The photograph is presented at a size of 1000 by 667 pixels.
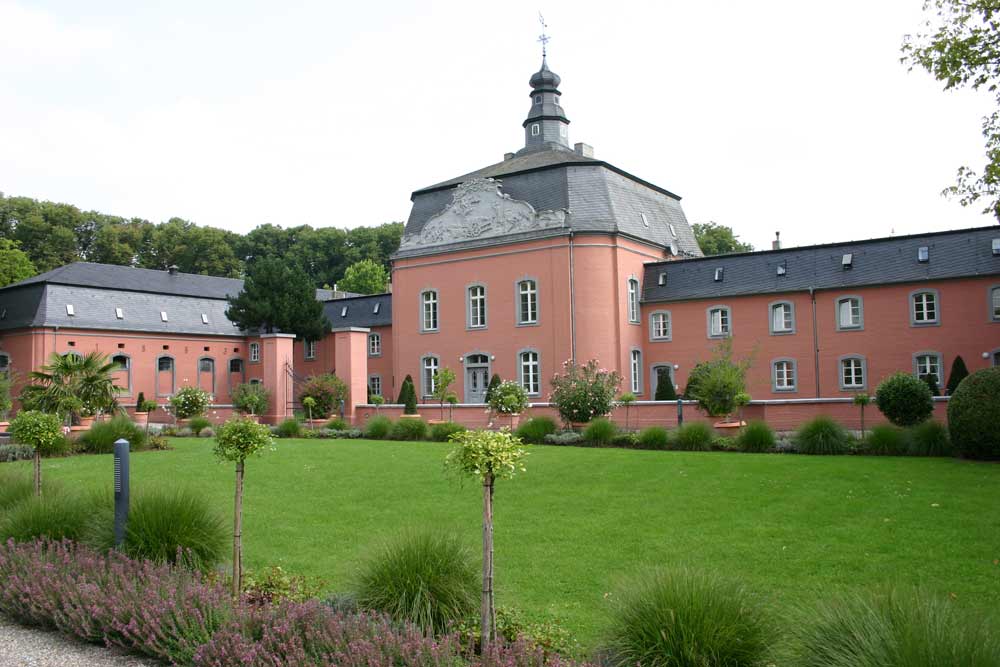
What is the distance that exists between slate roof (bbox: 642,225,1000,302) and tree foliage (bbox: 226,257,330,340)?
639 inches

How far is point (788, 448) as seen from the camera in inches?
620

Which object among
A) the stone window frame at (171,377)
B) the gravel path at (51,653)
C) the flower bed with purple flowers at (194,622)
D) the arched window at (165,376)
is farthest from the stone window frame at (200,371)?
the gravel path at (51,653)

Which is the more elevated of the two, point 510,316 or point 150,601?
point 510,316

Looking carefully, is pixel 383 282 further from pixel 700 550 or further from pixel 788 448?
pixel 700 550

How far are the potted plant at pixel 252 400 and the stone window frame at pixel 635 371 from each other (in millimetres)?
12678

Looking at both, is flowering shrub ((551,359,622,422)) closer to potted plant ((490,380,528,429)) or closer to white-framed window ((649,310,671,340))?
potted plant ((490,380,528,429))

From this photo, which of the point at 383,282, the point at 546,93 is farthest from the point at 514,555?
the point at 383,282

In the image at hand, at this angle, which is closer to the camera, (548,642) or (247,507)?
(548,642)

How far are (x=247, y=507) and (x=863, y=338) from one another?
22.6 metres

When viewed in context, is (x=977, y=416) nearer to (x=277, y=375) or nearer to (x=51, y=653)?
(x=51, y=653)

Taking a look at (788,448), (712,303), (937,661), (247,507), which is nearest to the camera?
(937,661)

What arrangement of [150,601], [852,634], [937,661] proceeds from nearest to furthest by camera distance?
[937,661] < [852,634] < [150,601]

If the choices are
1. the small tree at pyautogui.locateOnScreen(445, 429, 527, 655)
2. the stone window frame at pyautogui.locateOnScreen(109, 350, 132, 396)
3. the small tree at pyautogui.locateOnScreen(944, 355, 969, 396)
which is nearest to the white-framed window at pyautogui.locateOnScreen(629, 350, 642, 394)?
the small tree at pyautogui.locateOnScreen(944, 355, 969, 396)

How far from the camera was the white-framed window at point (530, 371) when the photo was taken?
29100 millimetres
